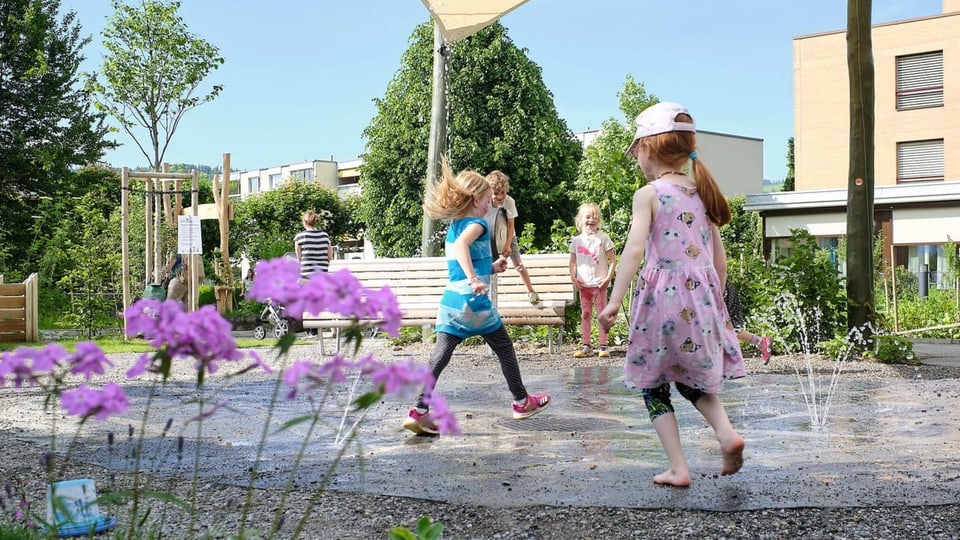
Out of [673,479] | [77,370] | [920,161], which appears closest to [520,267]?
[673,479]

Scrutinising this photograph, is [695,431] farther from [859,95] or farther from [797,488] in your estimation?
[859,95]

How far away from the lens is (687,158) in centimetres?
420

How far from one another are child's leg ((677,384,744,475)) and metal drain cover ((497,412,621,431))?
153 centimetres

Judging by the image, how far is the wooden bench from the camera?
10.7 m

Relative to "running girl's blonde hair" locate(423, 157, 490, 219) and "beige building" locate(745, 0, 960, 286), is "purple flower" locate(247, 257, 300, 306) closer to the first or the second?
"running girl's blonde hair" locate(423, 157, 490, 219)

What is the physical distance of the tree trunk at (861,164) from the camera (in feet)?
30.5

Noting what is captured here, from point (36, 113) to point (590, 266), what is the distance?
95.6 ft

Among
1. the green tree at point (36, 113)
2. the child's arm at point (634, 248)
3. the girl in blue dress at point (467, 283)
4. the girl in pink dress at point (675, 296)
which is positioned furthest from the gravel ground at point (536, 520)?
the green tree at point (36, 113)

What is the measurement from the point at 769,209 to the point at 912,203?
4.15 m

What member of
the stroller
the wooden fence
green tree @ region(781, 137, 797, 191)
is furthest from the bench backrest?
green tree @ region(781, 137, 797, 191)

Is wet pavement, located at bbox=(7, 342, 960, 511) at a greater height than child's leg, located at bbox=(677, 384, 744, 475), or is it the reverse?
child's leg, located at bbox=(677, 384, 744, 475)

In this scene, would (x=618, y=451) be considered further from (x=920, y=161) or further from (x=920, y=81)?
(x=920, y=81)

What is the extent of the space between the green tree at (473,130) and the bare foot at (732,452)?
2510cm

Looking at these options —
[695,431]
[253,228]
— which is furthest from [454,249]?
[253,228]
